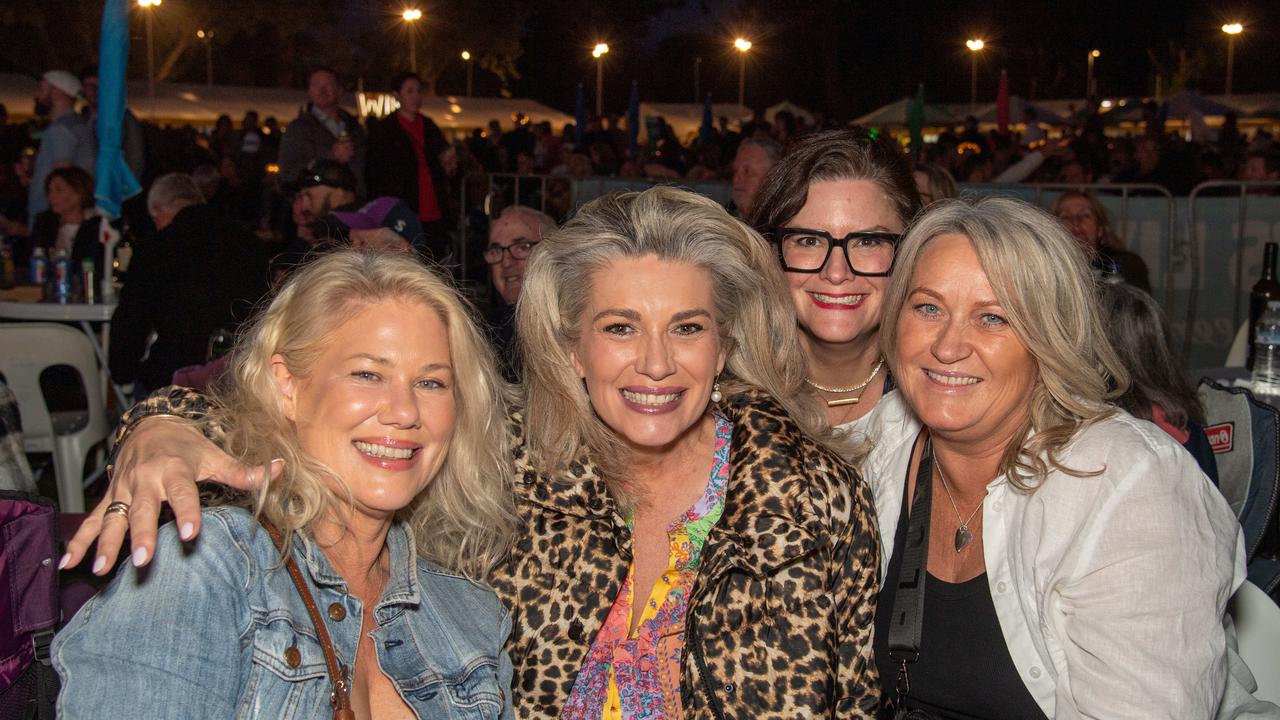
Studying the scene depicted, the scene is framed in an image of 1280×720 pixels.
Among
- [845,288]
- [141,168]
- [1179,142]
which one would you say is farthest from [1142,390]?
[1179,142]

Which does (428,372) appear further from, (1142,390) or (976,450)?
(1142,390)

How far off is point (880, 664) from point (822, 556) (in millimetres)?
298

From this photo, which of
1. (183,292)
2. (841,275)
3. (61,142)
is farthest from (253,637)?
(61,142)

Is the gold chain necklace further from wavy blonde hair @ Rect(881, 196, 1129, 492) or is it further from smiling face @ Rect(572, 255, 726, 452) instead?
wavy blonde hair @ Rect(881, 196, 1129, 492)

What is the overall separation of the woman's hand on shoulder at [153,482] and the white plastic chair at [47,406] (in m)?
3.90

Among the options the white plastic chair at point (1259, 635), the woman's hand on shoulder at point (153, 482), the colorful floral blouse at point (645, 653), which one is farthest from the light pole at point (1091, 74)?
the woman's hand on shoulder at point (153, 482)

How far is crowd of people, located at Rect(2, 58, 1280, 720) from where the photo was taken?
209cm

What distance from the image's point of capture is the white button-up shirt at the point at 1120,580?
2.15 meters

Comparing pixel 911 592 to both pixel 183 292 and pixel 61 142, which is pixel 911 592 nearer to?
pixel 183 292

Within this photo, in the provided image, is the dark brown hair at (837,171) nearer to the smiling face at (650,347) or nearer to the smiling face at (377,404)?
the smiling face at (650,347)

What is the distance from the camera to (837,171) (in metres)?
3.38

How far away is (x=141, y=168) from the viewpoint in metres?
10.2

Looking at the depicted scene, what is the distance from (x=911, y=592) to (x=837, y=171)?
Result: 1.40m

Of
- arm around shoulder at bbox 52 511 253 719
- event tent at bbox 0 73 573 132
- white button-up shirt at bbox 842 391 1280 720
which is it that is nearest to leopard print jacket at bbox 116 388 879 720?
white button-up shirt at bbox 842 391 1280 720
